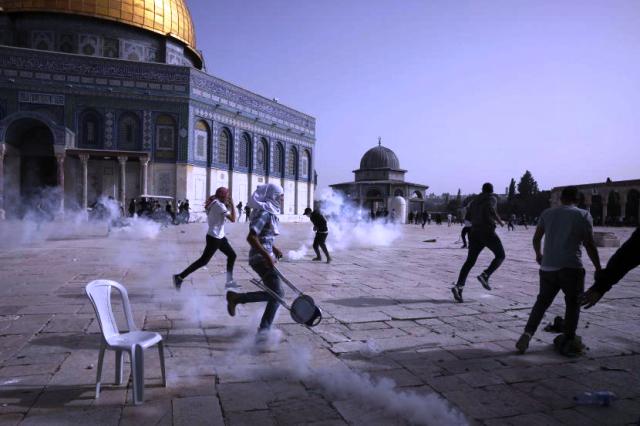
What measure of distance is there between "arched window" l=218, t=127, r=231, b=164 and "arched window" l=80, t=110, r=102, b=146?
860 cm

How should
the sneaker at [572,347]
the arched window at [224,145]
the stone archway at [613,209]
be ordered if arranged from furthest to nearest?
the stone archway at [613,209], the arched window at [224,145], the sneaker at [572,347]

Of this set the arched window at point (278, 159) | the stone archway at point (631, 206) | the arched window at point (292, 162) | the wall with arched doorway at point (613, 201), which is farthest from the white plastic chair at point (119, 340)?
the stone archway at point (631, 206)

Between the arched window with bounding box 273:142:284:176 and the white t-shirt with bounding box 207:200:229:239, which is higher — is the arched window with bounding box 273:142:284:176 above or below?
above

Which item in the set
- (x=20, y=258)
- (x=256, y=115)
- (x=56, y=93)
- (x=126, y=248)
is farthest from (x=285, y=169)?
(x=20, y=258)

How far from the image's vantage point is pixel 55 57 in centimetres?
3036

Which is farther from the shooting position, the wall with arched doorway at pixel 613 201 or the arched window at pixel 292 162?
the wall with arched doorway at pixel 613 201

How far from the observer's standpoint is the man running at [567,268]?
4.47 m

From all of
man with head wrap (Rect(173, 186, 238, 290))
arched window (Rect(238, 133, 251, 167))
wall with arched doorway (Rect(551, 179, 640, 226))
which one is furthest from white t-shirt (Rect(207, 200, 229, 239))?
wall with arched doorway (Rect(551, 179, 640, 226))

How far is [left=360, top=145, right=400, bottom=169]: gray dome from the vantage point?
63.5m

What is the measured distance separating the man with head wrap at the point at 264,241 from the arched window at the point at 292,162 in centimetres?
3913

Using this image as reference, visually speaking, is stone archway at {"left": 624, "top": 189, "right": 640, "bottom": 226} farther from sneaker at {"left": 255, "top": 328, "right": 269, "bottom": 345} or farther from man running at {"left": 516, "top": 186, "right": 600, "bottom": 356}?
sneaker at {"left": 255, "top": 328, "right": 269, "bottom": 345}

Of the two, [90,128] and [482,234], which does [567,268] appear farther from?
[90,128]

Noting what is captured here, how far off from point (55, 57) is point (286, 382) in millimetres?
33672

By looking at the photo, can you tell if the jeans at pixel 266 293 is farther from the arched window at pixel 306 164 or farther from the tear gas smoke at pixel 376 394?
Result: the arched window at pixel 306 164
